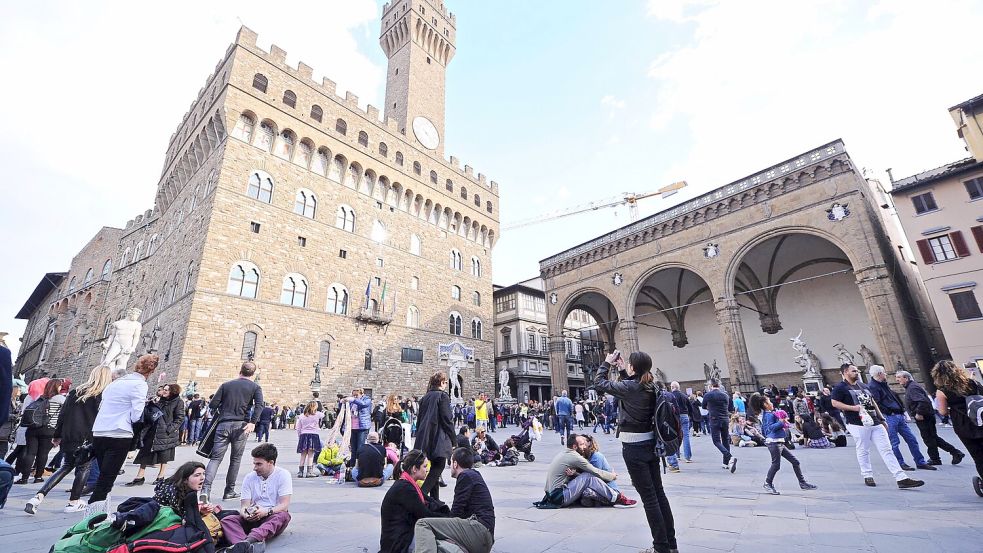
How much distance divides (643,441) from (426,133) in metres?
31.1

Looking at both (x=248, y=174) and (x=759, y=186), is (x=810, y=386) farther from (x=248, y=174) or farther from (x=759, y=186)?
(x=248, y=174)

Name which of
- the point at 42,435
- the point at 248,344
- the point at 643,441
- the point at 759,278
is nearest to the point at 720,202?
the point at 759,278

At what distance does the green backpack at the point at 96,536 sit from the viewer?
264 cm

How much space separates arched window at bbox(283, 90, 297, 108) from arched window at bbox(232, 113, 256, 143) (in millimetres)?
2387

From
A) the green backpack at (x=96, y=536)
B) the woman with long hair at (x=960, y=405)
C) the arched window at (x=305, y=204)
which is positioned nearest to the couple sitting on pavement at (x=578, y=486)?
the woman with long hair at (x=960, y=405)

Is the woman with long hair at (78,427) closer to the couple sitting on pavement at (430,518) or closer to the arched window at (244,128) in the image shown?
the couple sitting on pavement at (430,518)

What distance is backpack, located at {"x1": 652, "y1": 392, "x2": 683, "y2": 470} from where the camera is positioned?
3348 mm

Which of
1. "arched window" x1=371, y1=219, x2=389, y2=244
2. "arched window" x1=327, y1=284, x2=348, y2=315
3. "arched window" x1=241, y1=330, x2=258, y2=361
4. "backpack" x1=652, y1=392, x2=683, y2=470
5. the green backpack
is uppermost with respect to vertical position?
"arched window" x1=371, y1=219, x2=389, y2=244

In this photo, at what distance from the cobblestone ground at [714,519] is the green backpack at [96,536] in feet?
3.38

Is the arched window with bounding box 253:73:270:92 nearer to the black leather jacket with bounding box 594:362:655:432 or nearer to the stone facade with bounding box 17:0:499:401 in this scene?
the stone facade with bounding box 17:0:499:401

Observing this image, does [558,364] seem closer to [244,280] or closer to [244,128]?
[244,280]

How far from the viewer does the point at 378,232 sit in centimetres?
2622

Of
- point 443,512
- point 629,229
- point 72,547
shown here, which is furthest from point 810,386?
point 72,547

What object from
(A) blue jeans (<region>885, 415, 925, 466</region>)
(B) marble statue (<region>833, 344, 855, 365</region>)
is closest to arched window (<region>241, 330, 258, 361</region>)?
(A) blue jeans (<region>885, 415, 925, 466</region>)
